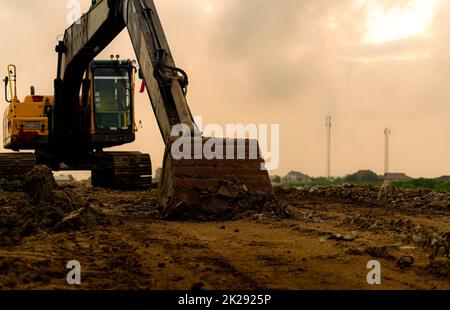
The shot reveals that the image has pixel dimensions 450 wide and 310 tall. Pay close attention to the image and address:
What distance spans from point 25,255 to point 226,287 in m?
2.14

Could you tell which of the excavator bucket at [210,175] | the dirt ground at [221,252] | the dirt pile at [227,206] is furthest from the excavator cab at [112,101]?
the dirt pile at [227,206]

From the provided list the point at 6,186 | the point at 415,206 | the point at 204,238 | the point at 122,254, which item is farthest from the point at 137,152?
the point at 122,254

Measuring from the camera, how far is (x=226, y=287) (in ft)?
17.6

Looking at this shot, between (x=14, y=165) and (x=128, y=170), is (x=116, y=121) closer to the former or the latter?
(x=128, y=170)

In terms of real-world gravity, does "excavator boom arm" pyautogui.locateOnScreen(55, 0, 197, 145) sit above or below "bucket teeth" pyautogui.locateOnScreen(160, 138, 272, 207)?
above

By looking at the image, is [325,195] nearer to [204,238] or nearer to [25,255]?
[204,238]

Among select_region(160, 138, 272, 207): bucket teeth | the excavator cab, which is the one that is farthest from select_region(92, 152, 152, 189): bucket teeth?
select_region(160, 138, 272, 207): bucket teeth

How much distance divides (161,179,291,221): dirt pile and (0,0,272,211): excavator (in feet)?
0.26

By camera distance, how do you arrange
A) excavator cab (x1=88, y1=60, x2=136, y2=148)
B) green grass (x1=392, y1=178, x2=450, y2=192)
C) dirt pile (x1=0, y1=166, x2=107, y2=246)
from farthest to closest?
green grass (x1=392, y1=178, x2=450, y2=192), excavator cab (x1=88, y1=60, x2=136, y2=148), dirt pile (x1=0, y1=166, x2=107, y2=246)

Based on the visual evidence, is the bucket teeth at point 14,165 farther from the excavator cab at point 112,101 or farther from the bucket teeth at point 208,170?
the bucket teeth at point 208,170

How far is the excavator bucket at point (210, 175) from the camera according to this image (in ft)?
33.2

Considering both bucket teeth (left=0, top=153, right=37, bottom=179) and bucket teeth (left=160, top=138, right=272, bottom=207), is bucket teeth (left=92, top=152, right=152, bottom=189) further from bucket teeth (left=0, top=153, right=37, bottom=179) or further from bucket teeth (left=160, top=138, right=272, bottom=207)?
bucket teeth (left=160, top=138, right=272, bottom=207)

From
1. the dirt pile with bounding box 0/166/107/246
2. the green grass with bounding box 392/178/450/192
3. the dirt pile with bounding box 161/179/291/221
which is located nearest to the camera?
the dirt pile with bounding box 0/166/107/246

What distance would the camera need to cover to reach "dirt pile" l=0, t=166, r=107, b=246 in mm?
8430
